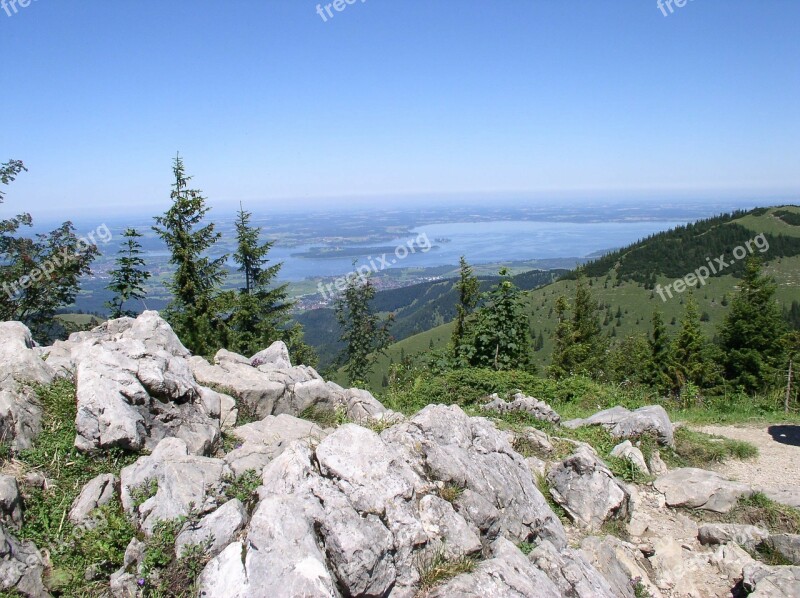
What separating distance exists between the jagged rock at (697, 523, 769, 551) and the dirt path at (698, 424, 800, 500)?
9.03 feet

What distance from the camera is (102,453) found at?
7.41 meters

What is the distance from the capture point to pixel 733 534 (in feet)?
27.3

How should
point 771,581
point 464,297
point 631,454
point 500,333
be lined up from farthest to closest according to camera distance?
1. point 464,297
2. point 500,333
3. point 631,454
4. point 771,581

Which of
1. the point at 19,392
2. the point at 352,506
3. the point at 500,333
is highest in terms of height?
the point at 19,392

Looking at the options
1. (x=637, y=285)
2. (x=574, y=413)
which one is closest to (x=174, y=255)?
(x=574, y=413)

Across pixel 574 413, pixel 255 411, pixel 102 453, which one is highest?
pixel 102 453

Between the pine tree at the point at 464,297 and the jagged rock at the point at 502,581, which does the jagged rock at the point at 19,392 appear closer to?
the jagged rock at the point at 502,581

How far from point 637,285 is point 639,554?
161491 millimetres

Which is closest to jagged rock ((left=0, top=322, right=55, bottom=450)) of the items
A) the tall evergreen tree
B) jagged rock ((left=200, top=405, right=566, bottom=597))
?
jagged rock ((left=200, top=405, right=566, bottom=597))

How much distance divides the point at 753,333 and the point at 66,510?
152 ft

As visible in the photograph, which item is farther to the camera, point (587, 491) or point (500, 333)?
point (500, 333)

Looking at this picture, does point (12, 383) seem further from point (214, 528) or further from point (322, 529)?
point (322, 529)

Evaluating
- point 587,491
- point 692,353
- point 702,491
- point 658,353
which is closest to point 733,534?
point 702,491

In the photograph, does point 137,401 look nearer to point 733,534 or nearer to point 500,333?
point 733,534
